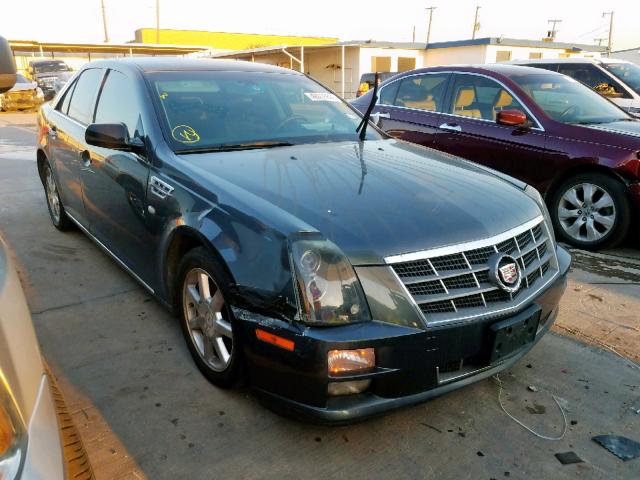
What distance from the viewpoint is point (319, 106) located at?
3.67m

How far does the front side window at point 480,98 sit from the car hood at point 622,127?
0.69m

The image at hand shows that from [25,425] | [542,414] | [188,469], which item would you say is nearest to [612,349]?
[542,414]

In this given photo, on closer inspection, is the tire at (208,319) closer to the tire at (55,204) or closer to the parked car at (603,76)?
the tire at (55,204)

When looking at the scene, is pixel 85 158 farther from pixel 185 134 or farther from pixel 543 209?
pixel 543 209

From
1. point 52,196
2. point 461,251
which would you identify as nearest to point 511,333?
point 461,251

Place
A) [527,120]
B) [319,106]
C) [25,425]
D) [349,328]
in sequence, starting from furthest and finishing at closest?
[527,120] < [319,106] < [349,328] < [25,425]

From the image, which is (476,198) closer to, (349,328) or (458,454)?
(349,328)

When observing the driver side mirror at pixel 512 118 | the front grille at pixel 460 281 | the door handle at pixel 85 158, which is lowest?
the front grille at pixel 460 281

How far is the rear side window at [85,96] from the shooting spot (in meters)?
3.87

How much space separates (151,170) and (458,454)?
206 cm

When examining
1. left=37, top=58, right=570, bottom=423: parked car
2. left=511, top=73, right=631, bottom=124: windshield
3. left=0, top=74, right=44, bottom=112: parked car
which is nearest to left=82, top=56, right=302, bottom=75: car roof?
left=37, top=58, right=570, bottom=423: parked car

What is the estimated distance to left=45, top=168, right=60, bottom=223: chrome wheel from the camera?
480cm

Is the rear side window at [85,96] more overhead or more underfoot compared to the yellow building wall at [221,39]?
more underfoot

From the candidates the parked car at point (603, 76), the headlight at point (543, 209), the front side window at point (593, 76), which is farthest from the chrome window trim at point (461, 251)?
the front side window at point (593, 76)
